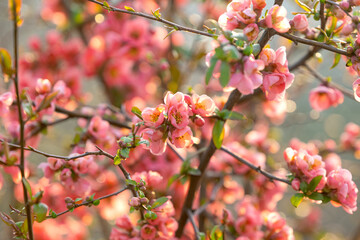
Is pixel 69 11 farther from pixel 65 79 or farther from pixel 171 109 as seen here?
pixel 171 109

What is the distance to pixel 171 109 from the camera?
544 millimetres

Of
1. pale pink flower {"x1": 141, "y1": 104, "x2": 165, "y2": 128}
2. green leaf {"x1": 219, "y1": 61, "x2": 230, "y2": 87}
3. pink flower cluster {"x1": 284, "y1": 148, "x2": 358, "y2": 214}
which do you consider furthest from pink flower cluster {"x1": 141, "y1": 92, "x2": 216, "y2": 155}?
pink flower cluster {"x1": 284, "y1": 148, "x2": 358, "y2": 214}

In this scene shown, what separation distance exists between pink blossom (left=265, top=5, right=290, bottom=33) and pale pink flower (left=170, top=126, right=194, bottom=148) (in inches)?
7.7

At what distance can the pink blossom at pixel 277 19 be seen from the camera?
524mm

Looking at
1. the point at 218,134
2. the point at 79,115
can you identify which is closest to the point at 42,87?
A: the point at 79,115

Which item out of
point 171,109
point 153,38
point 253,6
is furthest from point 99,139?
point 153,38

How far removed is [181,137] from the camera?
22.4 inches

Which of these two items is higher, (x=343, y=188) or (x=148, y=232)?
(x=343, y=188)

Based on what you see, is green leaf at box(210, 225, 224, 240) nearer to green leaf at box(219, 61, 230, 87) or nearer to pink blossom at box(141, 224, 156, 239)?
pink blossom at box(141, 224, 156, 239)

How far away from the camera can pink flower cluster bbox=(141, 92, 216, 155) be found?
1.80 feet

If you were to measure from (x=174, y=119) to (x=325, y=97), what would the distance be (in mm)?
523

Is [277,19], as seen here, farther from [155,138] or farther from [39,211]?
[39,211]

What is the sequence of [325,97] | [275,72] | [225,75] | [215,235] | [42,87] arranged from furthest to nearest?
[325,97] → [42,87] → [215,235] → [275,72] → [225,75]

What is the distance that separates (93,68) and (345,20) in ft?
3.39
